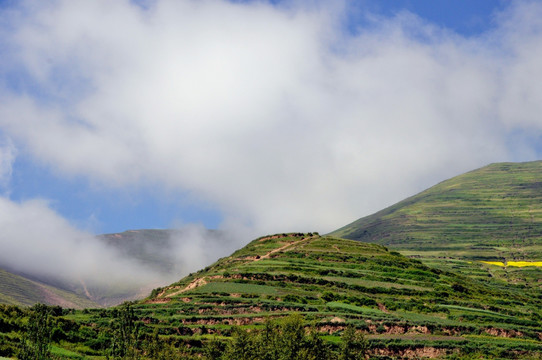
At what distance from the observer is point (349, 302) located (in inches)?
4026

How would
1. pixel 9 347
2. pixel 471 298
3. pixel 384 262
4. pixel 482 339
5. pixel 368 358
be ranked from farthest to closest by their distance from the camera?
pixel 384 262, pixel 471 298, pixel 482 339, pixel 368 358, pixel 9 347

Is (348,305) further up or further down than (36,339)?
further up

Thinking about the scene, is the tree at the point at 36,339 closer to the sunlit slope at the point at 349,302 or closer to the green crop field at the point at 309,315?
the green crop field at the point at 309,315

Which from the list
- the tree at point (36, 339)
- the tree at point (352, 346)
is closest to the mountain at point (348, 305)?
the tree at point (352, 346)

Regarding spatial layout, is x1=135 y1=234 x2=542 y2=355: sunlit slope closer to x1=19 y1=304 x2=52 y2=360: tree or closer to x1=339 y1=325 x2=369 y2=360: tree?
x1=339 y1=325 x2=369 y2=360: tree

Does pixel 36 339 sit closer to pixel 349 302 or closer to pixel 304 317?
pixel 304 317

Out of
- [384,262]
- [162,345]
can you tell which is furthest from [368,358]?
[384,262]

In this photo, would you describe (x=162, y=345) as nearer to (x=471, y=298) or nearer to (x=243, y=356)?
(x=243, y=356)

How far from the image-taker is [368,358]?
251 feet

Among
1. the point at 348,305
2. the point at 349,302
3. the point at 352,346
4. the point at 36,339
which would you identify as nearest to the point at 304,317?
the point at 348,305

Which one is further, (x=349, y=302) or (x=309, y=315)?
(x=349, y=302)

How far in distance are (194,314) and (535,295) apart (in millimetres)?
115916

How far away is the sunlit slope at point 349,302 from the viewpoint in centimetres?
8538

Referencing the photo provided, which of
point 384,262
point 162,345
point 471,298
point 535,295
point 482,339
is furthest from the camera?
point 535,295
